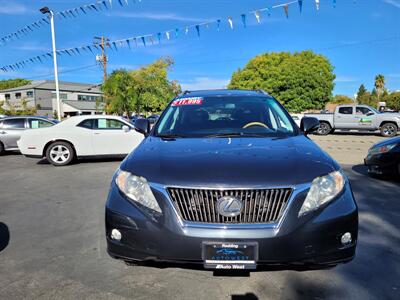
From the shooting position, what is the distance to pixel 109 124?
982cm

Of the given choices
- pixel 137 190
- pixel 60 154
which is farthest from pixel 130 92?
pixel 137 190

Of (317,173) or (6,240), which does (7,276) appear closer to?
(6,240)

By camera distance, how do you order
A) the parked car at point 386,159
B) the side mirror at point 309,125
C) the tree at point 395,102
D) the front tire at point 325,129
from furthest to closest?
the tree at point 395,102 < the front tire at point 325,129 < the parked car at point 386,159 < the side mirror at point 309,125

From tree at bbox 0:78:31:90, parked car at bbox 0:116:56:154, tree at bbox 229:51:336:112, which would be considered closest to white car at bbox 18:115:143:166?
parked car at bbox 0:116:56:154

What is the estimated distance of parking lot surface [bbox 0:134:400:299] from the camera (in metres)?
2.69

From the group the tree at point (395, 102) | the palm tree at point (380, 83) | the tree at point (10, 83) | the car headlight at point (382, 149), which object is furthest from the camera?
the palm tree at point (380, 83)

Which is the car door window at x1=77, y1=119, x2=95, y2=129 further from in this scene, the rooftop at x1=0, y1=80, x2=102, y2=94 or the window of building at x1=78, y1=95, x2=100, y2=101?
the window of building at x1=78, y1=95, x2=100, y2=101

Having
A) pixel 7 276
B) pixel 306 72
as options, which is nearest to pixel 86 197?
pixel 7 276

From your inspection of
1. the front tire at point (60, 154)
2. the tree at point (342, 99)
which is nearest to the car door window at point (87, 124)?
the front tire at point (60, 154)

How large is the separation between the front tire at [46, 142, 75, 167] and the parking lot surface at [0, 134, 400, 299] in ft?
13.3

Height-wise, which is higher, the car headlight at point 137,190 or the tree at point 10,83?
the tree at point 10,83

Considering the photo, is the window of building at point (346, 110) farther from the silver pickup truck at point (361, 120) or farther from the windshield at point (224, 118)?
the windshield at point (224, 118)

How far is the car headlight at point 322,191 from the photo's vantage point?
2.25 m

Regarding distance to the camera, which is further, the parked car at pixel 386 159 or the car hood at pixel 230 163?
the parked car at pixel 386 159
